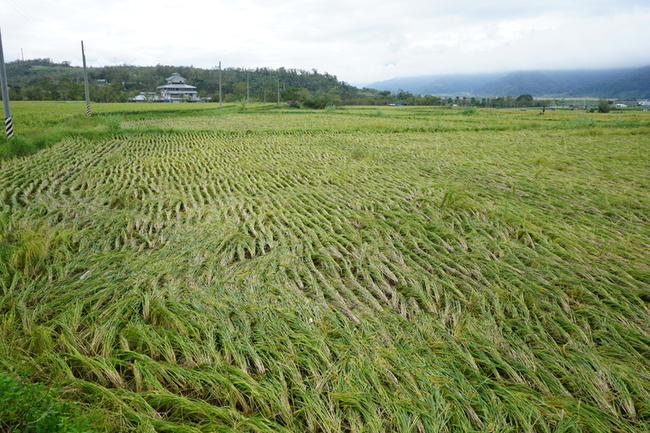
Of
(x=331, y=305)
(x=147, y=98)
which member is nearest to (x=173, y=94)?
(x=147, y=98)

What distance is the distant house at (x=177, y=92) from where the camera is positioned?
65.8 meters

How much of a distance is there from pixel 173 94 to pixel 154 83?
1032 cm

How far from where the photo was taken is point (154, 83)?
7506 centimetres

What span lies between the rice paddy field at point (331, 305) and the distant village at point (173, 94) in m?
64.8

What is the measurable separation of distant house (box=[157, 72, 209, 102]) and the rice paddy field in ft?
217

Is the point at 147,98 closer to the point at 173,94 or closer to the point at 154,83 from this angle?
the point at 173,94

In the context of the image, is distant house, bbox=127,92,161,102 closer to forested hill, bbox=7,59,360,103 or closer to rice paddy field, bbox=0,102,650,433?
forested hill, bbox=7,59,360,103

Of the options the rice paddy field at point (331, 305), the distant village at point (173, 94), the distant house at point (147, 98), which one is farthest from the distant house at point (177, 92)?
the rice paddy field at point (331, 305)

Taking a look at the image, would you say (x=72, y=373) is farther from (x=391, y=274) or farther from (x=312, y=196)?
(x=312, y=196)

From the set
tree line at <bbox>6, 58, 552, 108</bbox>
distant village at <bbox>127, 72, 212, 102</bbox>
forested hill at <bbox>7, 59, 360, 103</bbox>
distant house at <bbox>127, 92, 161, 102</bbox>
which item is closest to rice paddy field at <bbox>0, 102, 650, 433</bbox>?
tree line at <bbox>6, 58, 552, 108</bbox>

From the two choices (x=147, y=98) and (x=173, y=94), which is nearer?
(x=147, y=98)

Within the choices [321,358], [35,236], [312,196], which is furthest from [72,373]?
[312,196]

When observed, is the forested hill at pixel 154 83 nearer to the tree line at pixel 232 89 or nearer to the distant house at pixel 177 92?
the tree line at pixel 232 89

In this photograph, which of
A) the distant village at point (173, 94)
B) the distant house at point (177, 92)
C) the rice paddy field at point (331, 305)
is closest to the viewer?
the rice paddy field at point (331, 305)
